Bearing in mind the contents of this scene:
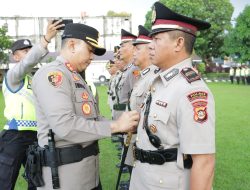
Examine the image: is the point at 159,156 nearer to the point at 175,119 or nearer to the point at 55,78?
the point at 175,119

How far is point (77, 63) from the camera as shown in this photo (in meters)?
3.28

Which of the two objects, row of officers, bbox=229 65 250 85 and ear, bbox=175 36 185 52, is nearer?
ear, bbox=175 36 185 52

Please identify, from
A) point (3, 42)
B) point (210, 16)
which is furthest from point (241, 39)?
point (3, 42)

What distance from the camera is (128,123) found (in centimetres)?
A: 301

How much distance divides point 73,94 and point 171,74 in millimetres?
796

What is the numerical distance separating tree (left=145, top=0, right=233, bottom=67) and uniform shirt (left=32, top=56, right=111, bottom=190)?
4952 centimetres

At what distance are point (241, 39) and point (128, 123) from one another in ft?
139

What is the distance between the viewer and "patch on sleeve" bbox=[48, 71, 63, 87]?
2998mm

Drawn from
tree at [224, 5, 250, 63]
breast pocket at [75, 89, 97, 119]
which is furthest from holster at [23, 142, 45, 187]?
tree at [224, 5, 250, 63]

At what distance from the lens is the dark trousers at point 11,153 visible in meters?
4.50

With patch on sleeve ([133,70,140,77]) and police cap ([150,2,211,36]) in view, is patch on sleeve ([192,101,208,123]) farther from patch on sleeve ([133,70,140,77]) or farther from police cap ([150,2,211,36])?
patch on sleeve ([133,70,140,77])

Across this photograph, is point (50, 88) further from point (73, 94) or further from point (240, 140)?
point (240, 140)

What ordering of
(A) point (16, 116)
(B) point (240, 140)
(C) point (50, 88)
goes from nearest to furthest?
(C) point (50, 88), (A) point (16, 116), (B) point (240, 140)

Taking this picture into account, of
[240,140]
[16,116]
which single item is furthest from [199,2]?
[16,116]
